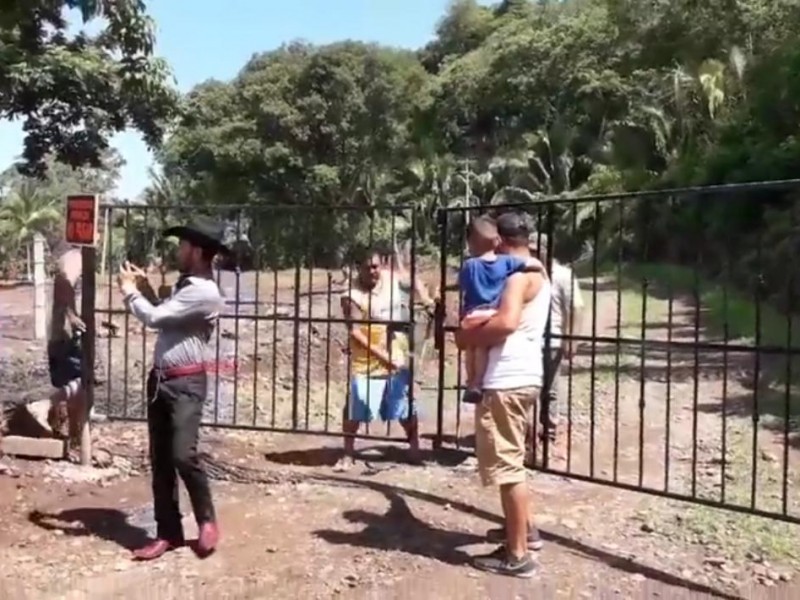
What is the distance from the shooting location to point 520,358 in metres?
4.61

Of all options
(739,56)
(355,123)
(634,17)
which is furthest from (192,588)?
(355,123)

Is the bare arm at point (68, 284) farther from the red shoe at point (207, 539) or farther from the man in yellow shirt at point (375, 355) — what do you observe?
the red shoe at point (207, 539)

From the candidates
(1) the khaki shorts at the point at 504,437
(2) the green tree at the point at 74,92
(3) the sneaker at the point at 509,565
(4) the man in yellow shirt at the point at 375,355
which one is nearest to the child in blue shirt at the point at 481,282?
(1) the khaki shorts at the point at 504,437

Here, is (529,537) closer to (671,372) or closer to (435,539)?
(435,539)

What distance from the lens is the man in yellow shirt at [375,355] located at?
655cm

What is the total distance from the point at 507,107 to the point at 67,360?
37.5m

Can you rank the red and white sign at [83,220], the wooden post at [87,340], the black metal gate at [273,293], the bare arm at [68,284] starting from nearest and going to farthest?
the red and white sign at [83,220], the wooden post at [87,340], the black metal gate at [273,293], the bare arm at [68,284]

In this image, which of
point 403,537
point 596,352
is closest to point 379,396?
point 403,537

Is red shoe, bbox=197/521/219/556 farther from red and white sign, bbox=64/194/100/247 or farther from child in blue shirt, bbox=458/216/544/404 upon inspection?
red and white sign, bbox=64/194/100/247

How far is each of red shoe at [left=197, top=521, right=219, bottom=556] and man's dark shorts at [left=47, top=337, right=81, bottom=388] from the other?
2375mm

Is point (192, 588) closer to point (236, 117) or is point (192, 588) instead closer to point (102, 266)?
point (102, 266)

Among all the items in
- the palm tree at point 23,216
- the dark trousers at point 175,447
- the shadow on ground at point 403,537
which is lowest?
the shadow on ground at point 403,537

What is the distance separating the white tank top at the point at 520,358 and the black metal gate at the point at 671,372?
689 mm

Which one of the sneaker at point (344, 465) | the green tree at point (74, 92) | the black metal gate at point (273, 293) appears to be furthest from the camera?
the green tree at point (74, 92)
